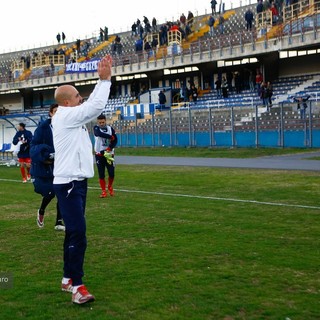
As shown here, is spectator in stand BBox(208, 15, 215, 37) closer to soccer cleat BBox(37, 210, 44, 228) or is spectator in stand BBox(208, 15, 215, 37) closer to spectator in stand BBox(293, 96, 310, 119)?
spectator in stand BBox(293, 96, 310, 119)

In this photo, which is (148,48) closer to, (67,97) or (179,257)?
(179,257)

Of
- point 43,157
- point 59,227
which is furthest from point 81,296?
point 59,227

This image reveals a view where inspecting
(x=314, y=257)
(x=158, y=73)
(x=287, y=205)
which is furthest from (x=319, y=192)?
(x=158, y=73)

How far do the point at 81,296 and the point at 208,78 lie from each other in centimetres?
4478

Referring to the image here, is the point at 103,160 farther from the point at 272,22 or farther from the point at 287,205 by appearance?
the point at 272,22

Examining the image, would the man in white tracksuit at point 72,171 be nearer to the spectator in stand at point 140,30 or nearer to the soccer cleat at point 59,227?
the soccer cleat at point 59,227

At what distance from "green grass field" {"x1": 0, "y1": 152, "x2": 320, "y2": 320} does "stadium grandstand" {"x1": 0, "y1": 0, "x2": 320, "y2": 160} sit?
54.6 feet

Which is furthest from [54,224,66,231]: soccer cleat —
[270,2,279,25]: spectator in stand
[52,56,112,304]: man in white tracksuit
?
[270,2,279,25]: spectator in stand

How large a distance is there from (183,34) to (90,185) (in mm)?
34424

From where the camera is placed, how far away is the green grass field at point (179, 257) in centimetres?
563

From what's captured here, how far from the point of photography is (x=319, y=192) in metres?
13.8

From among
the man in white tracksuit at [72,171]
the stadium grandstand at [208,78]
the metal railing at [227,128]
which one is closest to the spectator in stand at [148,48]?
the stadium grandstand at [208,78]

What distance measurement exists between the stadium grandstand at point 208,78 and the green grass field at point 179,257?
1663 centimetres

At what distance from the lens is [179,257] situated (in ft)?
24.9
